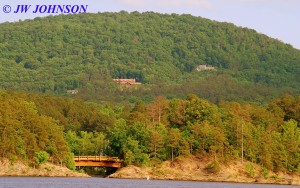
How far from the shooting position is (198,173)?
388ft

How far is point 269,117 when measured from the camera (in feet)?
458

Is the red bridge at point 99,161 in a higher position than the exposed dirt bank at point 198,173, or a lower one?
higher

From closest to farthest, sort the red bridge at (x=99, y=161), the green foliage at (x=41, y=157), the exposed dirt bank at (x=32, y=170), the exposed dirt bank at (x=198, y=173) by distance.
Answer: the exposed dirt bank at (x=32, y=170), the green foliage at (x=41, y=157), the exposed dirt bank at (x=198, y=173), the red bridge at (x=99, y=161)

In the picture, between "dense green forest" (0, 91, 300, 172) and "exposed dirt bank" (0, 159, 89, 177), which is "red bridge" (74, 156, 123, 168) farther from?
"exposed dirt bank" (0, 159, 89, 177)

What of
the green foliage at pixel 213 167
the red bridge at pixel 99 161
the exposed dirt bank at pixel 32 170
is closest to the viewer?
the exposed dirt bank at pixel 32 170

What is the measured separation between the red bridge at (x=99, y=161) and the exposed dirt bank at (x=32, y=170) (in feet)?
13.2

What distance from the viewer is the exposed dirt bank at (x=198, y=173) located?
11681 cm

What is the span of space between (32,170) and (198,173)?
21.8 m

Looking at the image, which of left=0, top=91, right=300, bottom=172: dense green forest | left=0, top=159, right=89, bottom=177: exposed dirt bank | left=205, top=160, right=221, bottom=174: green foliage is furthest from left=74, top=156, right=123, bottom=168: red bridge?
left=205, top=160, right=221, bottom=174: green foliage

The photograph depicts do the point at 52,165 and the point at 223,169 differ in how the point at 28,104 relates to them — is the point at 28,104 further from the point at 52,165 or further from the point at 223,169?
the point at 223,169

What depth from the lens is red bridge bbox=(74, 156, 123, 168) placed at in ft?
390

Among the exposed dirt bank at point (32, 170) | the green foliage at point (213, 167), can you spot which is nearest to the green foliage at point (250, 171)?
the green foliage at point (213, 167)

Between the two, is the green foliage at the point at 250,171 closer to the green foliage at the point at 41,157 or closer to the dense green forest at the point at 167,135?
the dense green forest at the point at 167,135

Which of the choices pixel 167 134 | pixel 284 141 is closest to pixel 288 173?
pixel 284 141
